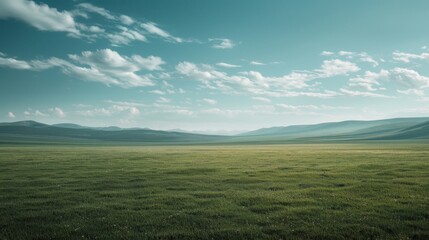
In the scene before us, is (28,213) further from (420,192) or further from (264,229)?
(420,192)

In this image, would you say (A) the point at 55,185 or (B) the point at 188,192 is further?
(A) the point at 55,185

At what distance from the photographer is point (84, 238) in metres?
13.0

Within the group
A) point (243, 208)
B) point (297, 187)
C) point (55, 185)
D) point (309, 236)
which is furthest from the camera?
point (55, 185)

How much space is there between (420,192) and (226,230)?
14.5m

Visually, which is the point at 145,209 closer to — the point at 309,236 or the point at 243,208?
the point at 243,208

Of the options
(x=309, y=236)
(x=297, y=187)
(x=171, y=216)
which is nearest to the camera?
(x=309, y=236)

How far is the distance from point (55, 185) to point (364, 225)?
22.2 meters

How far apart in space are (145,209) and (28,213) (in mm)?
5979

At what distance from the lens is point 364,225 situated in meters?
14.0

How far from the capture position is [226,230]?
13625 millimetres

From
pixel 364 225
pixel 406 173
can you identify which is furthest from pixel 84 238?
pixel 406 173

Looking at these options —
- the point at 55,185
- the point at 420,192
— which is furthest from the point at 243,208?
the point at 55,185

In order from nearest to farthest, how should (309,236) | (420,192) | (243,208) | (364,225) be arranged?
(309,236) → (364,225) → (243,208) → (420,192)

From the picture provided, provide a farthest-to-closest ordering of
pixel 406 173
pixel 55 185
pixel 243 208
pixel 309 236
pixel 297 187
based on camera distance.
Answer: pixel 406 173 < pixel 55 185 < pixel 297 187 < pixel 243 208 < pixel 309 236
